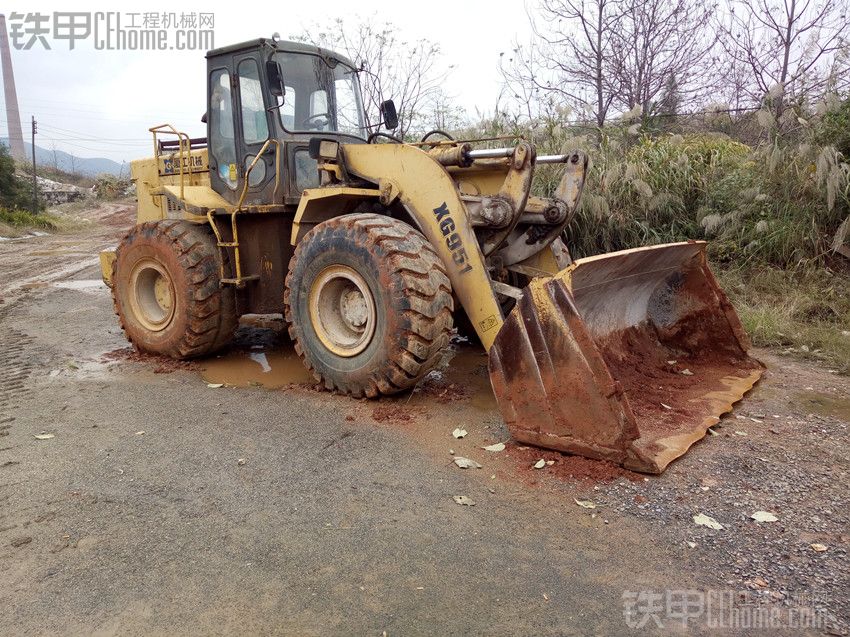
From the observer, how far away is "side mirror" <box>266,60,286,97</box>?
5223 mm

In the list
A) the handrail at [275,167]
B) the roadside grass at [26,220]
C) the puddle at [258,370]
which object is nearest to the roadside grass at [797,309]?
the puddle at [258,370]

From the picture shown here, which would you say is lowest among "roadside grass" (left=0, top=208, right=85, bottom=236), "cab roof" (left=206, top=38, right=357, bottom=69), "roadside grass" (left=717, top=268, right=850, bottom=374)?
"roadside grass" (left=717, top=268, right=850, bottom=374)

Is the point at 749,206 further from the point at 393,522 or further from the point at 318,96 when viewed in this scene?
the point at 393,522

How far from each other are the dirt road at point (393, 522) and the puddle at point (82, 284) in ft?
20.4

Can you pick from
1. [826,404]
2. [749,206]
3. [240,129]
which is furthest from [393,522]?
[749,206]

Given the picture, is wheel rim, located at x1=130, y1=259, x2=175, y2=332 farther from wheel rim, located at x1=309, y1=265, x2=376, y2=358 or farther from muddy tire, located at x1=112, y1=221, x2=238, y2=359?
wheel rim, located at x1=309, y1=265, x2=376, y2=358

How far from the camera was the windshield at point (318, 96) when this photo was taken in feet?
18.7

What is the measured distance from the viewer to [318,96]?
5914mm

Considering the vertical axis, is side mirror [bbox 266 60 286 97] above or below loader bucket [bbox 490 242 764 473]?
above

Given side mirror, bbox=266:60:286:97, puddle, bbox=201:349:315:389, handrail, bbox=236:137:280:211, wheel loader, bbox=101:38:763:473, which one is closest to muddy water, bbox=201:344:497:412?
puddle, bbox=201:349:315:389

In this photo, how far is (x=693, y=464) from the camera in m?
3.47

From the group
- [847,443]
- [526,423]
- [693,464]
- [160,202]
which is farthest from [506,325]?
[160,202]

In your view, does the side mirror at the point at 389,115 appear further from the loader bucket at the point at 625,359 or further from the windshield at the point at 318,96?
the loader bucket at the point at 625,359

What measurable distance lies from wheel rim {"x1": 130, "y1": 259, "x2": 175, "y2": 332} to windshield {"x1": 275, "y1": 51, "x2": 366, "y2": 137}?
198 cm
